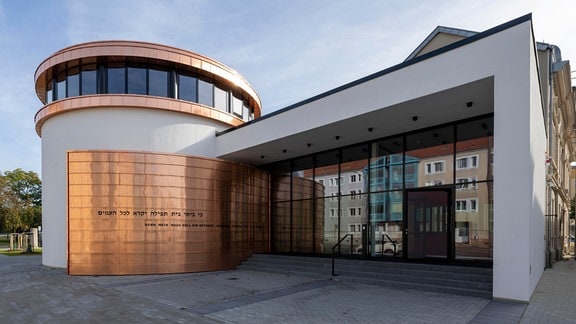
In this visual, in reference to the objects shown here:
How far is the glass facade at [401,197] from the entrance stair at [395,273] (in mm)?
1180

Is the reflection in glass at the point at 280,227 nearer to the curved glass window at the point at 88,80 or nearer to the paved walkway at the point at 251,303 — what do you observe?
the paved walkway at the point at 251,303

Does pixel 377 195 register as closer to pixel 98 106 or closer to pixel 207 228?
pixel 207 228

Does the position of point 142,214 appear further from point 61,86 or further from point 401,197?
point 401,197

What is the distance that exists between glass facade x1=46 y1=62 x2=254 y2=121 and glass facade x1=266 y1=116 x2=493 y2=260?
18.2 ft

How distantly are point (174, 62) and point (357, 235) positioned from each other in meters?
9.67

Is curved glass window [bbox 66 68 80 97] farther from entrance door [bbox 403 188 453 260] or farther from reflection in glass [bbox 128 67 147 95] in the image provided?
entrance door [bbox 403 188 453 260]

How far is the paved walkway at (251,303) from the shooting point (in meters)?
7.03

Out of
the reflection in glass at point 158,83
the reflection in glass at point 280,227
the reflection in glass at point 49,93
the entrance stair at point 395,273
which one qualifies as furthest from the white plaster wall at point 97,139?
the entrance stair at point 395,273

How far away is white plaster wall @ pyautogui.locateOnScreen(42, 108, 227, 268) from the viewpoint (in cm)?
1388

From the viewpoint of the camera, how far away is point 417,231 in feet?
40.6

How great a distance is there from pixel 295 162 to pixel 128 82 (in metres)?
7.58

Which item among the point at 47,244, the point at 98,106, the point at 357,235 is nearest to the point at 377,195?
the point at 357,235

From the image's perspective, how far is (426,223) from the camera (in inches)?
489

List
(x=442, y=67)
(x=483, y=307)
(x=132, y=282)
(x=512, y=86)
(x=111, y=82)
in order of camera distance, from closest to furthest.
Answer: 1. (x=483, y=307)
2. (x=512, y=86)
3. (x=442, y=67)
4. (x=132, y=282)
5. (x=111, y=82)
